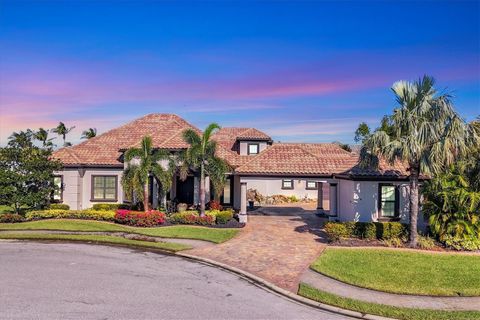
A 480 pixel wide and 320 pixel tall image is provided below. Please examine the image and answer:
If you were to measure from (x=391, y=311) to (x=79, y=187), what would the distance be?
81.7 feet

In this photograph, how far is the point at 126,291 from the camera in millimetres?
12078

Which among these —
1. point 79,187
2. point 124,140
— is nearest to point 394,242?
point 79,187

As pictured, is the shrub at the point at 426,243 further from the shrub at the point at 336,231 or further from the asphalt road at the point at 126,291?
the asphalt road at the point at 126,291

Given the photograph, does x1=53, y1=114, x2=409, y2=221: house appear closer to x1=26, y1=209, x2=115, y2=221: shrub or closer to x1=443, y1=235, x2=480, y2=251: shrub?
x1=26, y1=209, x2=115, y2=221: shrub

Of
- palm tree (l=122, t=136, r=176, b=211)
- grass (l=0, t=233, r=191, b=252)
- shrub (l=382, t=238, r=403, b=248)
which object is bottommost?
grass (l=0, t=233, r=191, b=252)

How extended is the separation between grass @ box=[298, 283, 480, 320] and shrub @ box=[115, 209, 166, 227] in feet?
45.0

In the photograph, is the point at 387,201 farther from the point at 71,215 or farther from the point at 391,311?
the point at 71,215

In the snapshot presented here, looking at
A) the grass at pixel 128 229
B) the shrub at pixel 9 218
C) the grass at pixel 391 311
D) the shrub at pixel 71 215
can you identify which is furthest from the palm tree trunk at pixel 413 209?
the shrub at pixel 9 218

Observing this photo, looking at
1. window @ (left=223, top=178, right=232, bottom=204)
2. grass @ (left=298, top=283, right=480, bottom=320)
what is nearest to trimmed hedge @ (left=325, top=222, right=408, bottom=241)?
grass @ (left=298, top=283, right=480, bottom=320)

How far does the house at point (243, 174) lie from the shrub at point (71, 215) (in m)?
3.43

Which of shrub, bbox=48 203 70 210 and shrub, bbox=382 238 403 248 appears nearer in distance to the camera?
shrub, bbox=382 238 403 248

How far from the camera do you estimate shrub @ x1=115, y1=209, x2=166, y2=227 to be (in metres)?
23.7

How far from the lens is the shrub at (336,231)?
64.6ft

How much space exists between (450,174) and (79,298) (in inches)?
674
